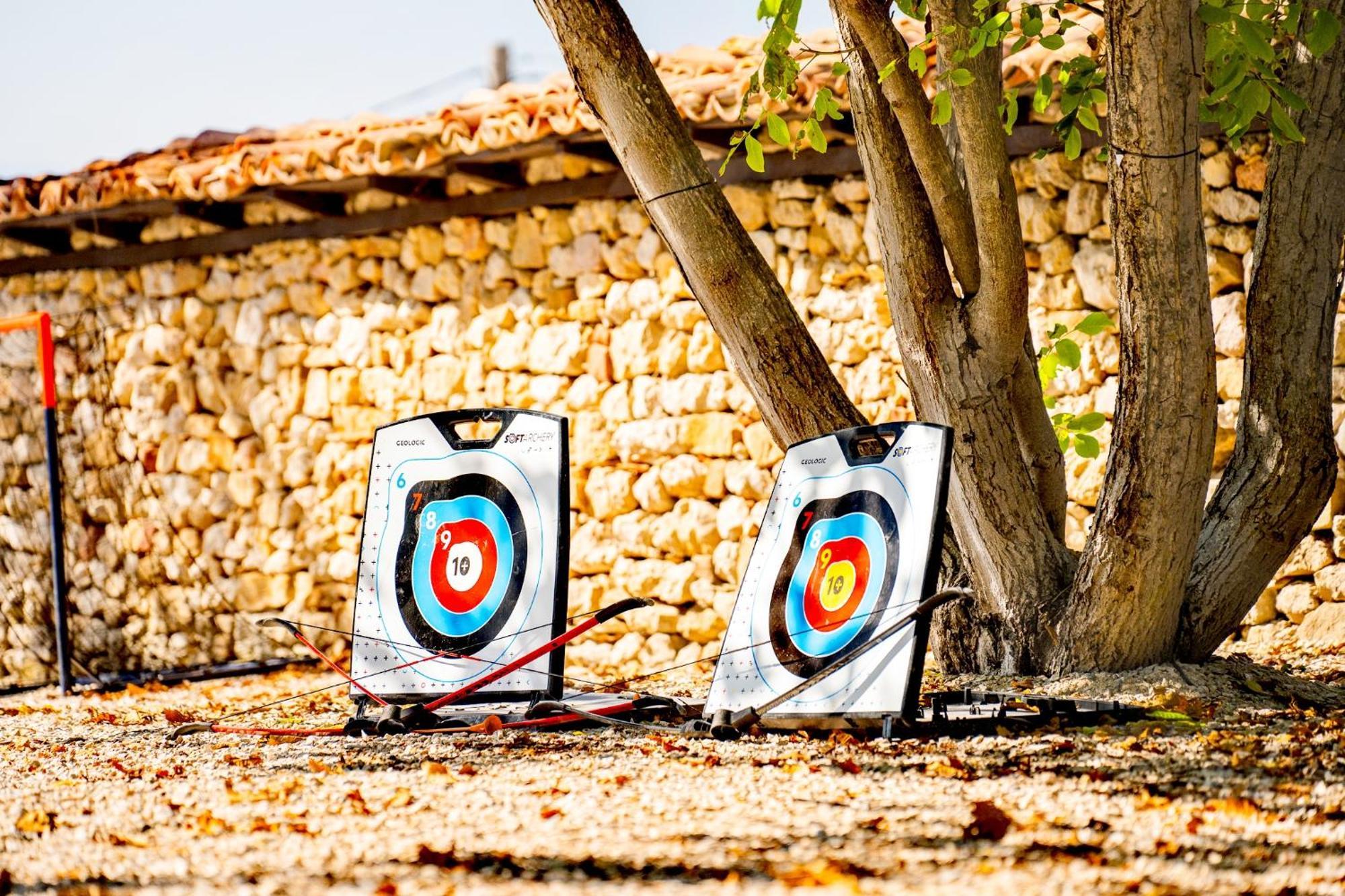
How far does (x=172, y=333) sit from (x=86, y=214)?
690 millimetres

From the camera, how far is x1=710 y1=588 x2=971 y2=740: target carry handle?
2.87 m

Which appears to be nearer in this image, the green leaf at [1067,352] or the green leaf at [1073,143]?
the green leaf at [1073,143]

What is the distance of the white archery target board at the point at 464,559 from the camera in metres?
3.64

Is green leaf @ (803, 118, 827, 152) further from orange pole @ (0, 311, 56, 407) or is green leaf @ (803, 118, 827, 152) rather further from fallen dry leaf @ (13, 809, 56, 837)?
orange pole @ (0, 311, 56, 407)

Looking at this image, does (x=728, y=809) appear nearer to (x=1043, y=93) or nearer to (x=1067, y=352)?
(x=1067, y=352)

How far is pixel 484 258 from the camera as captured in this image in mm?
6164

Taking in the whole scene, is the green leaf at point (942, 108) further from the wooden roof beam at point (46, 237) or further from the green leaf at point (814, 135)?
the wooden roof beam at point (46, 237)

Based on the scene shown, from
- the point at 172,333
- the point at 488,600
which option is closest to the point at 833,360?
the point at 488,600

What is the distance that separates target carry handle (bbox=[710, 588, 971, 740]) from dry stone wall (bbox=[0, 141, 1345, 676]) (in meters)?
2.06

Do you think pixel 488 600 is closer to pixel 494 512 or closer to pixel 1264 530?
pixel 494 512

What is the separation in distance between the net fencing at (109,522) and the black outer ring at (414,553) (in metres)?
3.23

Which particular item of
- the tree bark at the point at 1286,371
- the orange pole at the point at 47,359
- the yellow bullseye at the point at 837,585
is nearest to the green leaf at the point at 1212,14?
the tree bark at the point at 1286,371

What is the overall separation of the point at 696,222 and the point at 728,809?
165cm

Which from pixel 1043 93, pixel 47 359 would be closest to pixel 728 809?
pixel 1043 93
